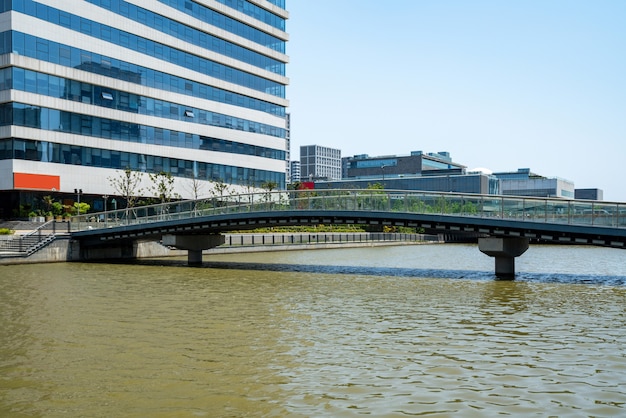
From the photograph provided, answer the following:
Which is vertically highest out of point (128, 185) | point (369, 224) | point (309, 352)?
point (128, 185)

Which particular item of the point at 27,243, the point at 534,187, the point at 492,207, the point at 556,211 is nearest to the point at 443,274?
the point at 492,207

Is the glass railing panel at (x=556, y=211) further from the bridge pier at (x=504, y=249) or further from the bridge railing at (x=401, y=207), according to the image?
the bridge pier at (x=504, y=249)

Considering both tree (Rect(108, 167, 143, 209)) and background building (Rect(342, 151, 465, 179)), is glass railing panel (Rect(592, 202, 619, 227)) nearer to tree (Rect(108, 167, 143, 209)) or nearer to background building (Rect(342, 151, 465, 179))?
tree (Rect(108, 167, 143, 209))

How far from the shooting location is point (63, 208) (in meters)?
56.2

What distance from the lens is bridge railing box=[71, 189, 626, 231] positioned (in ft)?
96.8

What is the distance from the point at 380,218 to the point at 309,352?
71.7 ft

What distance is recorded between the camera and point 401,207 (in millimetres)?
34719

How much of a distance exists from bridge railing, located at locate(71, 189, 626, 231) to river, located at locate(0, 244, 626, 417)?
386 cm

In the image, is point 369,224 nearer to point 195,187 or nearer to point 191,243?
point 191,243

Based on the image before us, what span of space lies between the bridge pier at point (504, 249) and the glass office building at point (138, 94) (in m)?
37.3

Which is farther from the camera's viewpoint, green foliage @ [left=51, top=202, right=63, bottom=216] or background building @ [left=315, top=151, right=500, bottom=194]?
background building @ [left=315, top=151, right=500, bottom=194]

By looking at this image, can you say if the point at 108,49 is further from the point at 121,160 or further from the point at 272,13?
the point at 272,13

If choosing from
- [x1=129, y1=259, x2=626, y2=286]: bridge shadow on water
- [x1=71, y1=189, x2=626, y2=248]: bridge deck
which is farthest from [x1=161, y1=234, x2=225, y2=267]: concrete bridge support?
[x1=129, y1=259, x2=626, y2=286]: bridge shadow on water

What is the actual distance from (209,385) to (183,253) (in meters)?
44.4
